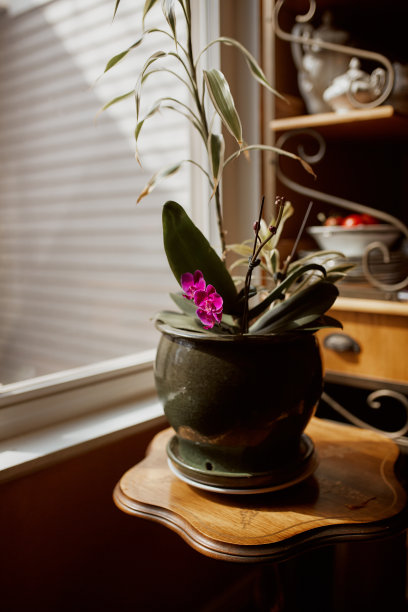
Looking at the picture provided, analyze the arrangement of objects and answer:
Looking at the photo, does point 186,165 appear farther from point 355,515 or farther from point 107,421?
point 355,515

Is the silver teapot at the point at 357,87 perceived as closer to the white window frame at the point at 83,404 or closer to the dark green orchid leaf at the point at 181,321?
the white window frame at the point at 83,404

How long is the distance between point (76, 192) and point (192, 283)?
2035 millimetres

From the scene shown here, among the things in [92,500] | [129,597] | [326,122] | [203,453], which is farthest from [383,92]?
[129,597]

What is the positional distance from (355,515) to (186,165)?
1176mm

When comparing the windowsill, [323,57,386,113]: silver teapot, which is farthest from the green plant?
[323,57,386,113]: silver teapot

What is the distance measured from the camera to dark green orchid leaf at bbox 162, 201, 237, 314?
33.1 inches

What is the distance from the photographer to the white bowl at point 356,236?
1.39 m

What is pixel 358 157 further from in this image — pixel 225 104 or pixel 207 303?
pixel 207 303

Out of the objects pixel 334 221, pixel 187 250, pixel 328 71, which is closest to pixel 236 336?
pixel 187 250

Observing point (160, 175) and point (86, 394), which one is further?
point (86, 394)

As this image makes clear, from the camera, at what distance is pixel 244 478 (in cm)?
87

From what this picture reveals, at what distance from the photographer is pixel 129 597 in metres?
1.31

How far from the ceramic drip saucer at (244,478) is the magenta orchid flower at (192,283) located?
30cm

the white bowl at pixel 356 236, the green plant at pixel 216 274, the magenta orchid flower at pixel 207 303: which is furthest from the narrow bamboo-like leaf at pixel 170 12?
the white bowl at pixel 356 236
